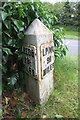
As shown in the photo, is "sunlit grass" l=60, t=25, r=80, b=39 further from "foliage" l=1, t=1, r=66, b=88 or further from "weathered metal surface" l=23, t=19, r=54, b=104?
"weathered metal surface" l=23, t=19, r=54, b=104

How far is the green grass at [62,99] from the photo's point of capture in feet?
5.22

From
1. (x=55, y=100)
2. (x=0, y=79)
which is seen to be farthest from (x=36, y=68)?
(x=55, y=100)

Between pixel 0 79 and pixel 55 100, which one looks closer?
pixel 0 79

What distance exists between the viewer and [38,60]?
1534 millimetres

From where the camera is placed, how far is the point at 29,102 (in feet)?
5.82

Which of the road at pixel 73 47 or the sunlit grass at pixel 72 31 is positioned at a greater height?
the sunlit grass at pixel 72 31

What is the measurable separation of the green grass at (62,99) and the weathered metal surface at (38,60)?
13 cm

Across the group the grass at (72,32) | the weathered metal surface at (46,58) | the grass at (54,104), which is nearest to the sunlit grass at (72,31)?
the grass at (72,32)

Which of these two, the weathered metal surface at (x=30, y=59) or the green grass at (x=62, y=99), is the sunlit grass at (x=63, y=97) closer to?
the green grass at (x=62, y=99)

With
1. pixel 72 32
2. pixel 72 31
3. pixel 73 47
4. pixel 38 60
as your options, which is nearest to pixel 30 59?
pixel 38 60

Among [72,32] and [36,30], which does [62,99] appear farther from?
[72,32]

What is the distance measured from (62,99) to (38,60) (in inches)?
30.3

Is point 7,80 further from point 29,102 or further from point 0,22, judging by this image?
point 0,22

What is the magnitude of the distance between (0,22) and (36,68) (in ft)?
2.25
